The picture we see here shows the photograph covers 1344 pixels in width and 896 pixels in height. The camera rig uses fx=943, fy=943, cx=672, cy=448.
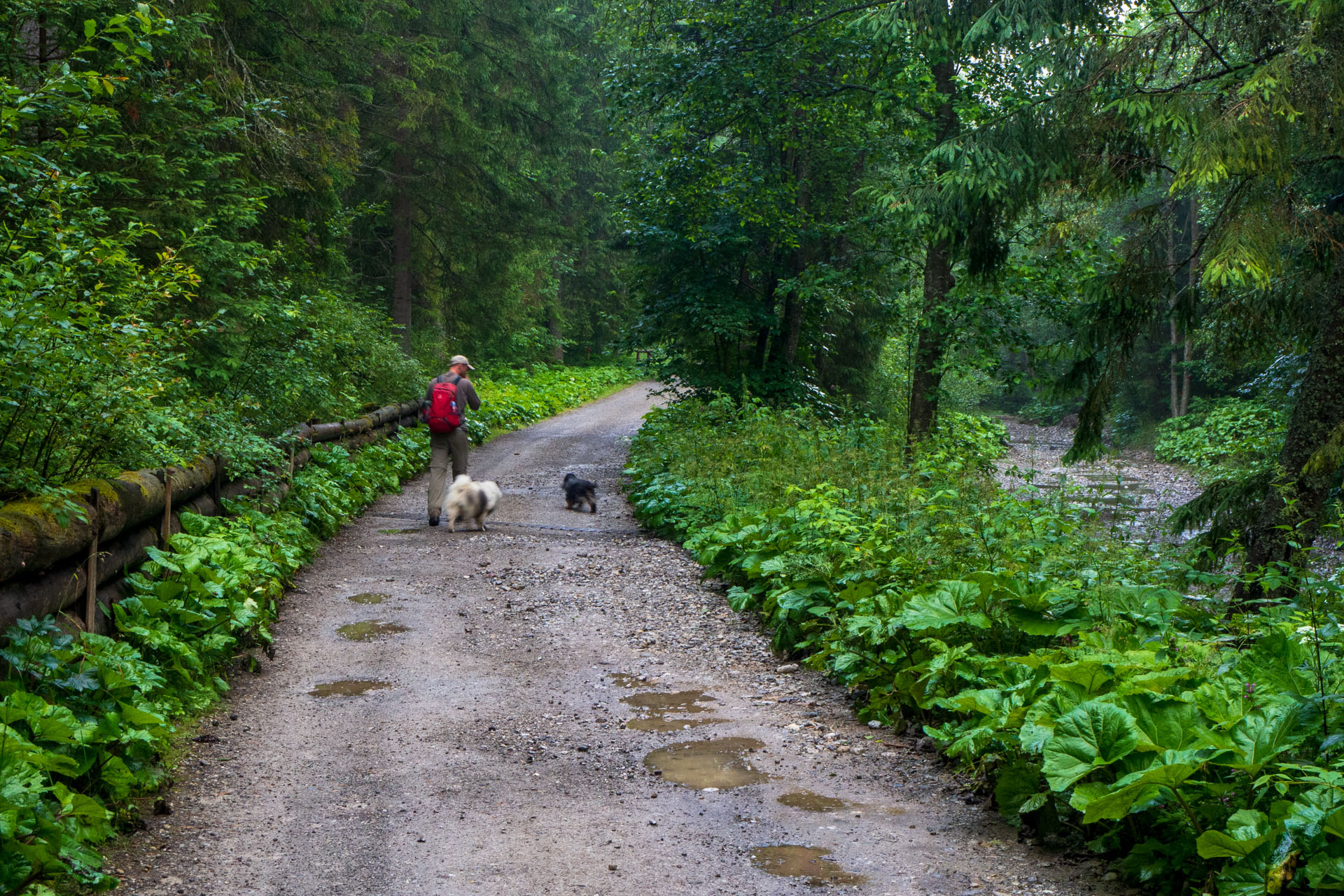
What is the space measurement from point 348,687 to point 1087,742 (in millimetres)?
4449

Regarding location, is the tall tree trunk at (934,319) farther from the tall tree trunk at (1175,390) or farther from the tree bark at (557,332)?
the tree bark at (557,332)

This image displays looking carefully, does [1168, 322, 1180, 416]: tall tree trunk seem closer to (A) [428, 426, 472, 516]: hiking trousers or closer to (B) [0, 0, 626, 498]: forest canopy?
(B) [0, 0, 626, 498]: forest canopy

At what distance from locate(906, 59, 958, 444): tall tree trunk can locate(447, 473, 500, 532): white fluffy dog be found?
20.1 feet

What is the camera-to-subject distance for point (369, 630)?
7387 mm

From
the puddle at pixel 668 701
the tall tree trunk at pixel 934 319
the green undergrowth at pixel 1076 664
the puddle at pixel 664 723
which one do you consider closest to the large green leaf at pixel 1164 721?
the green undergrowth at pixel 1076 664

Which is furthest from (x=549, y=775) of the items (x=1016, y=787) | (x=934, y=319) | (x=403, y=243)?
(x=403, y=243)

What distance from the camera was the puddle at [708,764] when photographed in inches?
185

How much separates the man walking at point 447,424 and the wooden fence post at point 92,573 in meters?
6.46

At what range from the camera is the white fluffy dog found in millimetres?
11320

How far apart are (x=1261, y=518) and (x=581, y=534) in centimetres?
714

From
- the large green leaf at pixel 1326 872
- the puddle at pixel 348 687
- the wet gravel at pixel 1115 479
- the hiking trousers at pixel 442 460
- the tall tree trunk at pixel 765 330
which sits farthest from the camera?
the tall tree trunk at pixel 765 330

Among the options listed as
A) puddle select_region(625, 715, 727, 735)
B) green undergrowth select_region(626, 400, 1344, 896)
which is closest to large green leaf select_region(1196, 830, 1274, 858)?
green undergrowth select_region(626, 400, 1344, 896)

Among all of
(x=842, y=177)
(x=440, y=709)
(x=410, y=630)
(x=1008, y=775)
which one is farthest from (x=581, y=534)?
(x=842, y=177)

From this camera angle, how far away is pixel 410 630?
7410 millimetres
